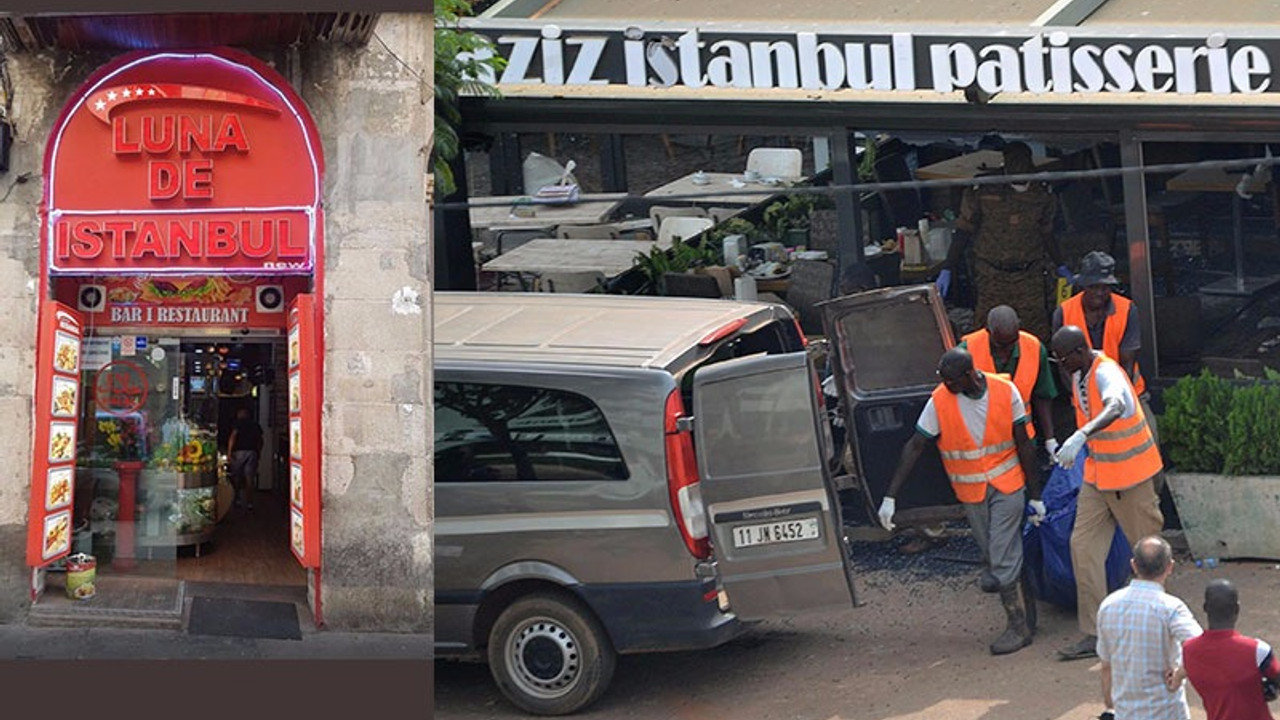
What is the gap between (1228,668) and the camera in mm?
4945

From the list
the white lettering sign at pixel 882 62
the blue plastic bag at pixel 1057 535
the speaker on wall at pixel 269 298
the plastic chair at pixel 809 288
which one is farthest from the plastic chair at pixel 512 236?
the blue plastic bag at pixel 1057 535

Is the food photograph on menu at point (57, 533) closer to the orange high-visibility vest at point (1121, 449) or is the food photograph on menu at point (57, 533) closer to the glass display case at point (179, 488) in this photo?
the glass display case at point (179, 488)

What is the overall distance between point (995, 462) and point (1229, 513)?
1.47 meters

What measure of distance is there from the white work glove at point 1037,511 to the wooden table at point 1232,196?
8.29 ft

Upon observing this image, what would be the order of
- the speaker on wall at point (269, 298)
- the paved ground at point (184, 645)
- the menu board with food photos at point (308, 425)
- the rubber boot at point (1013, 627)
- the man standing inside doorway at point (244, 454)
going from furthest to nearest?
the man standing inside doorway at point (244, 454), the speaker on wall at point (269, 298), the menu board with food photos at point (308, 425), the paved ground at point (184, 645), the rubber boot at point (1013, 627)

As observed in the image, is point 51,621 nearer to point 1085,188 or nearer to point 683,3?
point 683,3

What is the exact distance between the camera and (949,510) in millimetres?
7285

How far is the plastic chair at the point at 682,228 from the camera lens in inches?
346

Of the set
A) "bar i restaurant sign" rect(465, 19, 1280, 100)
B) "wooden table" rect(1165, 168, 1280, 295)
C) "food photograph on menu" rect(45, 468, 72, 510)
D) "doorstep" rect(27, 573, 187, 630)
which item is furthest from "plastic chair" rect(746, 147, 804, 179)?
"food photograph on menu" rect(45, 468, 72, 510)

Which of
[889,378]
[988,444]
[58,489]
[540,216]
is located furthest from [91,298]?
[988,444]

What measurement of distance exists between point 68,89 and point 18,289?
1.12 m

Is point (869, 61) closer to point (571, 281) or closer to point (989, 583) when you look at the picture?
point (571, 281)

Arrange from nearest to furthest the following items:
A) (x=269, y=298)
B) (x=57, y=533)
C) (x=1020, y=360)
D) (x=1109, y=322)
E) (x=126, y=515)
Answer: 1. (x=1020, y=360)
2. (x=1109, y=322)
3. (x=57, y=533)
4. (x=269, y=298)
5. (x=126, y=515)

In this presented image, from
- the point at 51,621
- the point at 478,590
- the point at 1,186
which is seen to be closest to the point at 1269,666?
the point at 478,590
